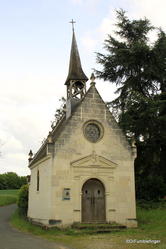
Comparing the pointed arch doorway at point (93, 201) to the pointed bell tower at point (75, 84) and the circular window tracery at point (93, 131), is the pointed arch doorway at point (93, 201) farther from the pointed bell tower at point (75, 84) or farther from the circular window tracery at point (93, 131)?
the pointed bell tower at point (75, 84)

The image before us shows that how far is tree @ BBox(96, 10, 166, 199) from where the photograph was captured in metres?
22.4

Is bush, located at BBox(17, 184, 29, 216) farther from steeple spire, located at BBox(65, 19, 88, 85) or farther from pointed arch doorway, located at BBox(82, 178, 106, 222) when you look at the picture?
steeple spire, located at BBox(65, 19, 88, 85)

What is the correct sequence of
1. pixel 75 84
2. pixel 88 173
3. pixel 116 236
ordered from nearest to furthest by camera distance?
1. pixel 116 236
2. pixel 88 173
3. pixel 75 84

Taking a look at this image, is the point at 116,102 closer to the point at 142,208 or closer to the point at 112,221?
the point at 142,208

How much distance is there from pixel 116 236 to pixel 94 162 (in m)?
4.80

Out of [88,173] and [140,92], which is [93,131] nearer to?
[88,173]

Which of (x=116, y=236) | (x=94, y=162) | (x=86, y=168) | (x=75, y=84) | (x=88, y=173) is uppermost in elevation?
(x=75, y=84)

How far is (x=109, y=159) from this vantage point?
18.1 metres

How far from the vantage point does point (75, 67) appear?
897 inches

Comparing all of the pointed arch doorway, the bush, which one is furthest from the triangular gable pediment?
the bush

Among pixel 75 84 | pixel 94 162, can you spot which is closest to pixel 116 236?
pixel 94 162

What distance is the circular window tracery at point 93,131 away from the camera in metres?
18.2

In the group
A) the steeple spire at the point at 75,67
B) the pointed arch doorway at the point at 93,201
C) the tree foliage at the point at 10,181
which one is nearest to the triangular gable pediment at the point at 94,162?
the pointed arch doorway at the point at 93,201

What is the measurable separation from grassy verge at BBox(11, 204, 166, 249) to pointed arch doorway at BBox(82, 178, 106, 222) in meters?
1.80
